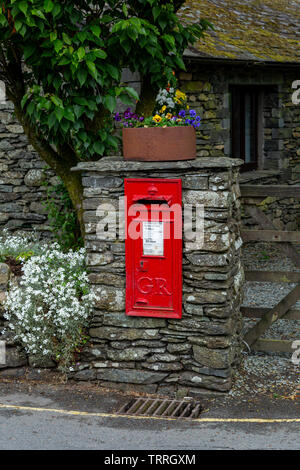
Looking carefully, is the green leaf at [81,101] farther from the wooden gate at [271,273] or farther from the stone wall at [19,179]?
the stone wall at [19,179]

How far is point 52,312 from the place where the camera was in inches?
232

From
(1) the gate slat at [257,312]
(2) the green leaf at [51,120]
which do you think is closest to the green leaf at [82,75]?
(2) the green leaf at [51,120]

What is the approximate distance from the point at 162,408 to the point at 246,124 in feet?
24.9

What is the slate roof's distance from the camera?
1051 centimetres

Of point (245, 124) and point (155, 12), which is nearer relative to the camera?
point (155, 12)

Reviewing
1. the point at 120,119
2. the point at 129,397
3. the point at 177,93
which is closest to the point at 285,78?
the point at 177,93

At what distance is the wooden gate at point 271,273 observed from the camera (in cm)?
604

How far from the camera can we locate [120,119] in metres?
6.36

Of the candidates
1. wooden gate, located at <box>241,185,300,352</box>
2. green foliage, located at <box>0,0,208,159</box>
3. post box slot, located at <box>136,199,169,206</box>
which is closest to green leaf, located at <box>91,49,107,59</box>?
green foliage, located at <box>0,0,208,159</box>

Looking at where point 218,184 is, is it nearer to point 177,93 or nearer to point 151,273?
point 151,273

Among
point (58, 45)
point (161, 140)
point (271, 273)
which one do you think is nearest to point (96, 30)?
point (58, 45)

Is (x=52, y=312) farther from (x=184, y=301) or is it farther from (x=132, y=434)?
(x=132, y=434)

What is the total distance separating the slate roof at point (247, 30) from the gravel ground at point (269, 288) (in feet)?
9.98

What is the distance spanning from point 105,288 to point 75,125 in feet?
5.01
